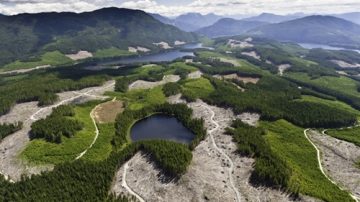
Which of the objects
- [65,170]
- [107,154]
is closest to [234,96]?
[107,154]

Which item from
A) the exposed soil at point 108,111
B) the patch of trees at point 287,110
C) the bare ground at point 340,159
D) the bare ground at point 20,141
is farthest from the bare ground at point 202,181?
the exposed soil at point 108,111

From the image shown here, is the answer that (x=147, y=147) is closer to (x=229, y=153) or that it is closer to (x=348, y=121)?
(x=229, y=153)

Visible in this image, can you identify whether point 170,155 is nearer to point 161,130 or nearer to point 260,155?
point 260,155

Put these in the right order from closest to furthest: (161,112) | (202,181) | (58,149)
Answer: (202,181) → (58,149) → (161,112)

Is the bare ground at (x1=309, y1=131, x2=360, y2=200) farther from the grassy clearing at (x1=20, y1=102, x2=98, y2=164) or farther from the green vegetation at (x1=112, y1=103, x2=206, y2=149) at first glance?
the grassy clearing at (x1=20, y1=102, x2=98, y2=164)

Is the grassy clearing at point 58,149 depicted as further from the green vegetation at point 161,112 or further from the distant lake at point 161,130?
the distant lake at point 161,130

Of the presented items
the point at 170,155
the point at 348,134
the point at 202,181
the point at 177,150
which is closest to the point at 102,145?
the point at 177,150
